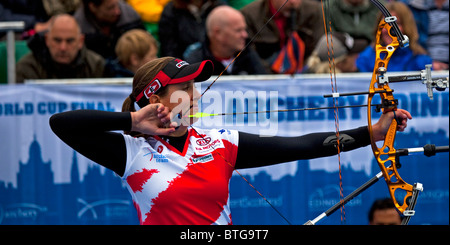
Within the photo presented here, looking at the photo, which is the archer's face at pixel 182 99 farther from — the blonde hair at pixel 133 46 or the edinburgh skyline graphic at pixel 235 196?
the blonde hair at pixel 133 46

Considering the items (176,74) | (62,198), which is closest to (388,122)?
(176,74)

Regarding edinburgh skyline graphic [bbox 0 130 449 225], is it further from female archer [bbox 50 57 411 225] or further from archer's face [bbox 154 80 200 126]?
archer's face [bbox 154 80 200 126]

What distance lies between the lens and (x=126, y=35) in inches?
216

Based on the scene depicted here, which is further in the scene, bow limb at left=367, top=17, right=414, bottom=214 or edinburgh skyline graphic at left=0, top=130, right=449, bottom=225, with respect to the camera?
edinburgh skyline graphic at left=0, top=130, right=449, bottom=225

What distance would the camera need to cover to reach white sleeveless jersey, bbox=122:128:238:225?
2.96 meters

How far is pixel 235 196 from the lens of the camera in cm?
502

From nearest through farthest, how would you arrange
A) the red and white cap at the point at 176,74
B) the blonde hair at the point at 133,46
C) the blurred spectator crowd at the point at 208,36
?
the red and white cap at the point at 176,74 < the blurred spectator crowd at the point at 208,36 < the blonde hair at the point at 133,46

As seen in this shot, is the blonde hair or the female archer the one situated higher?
the blonde hair

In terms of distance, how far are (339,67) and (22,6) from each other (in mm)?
2829

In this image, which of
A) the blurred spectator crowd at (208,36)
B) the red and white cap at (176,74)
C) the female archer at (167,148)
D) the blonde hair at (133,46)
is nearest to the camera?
the female archer at (167,148)

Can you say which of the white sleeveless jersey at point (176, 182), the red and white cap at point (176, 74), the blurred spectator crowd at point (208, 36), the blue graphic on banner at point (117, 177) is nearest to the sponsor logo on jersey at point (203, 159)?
the white sleeveless jersey at point (176, 182)

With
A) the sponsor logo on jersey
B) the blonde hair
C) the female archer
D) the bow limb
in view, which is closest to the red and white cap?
the female archer

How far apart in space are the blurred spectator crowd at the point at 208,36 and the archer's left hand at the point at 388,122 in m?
1.59

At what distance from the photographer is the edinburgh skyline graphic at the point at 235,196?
493cm
